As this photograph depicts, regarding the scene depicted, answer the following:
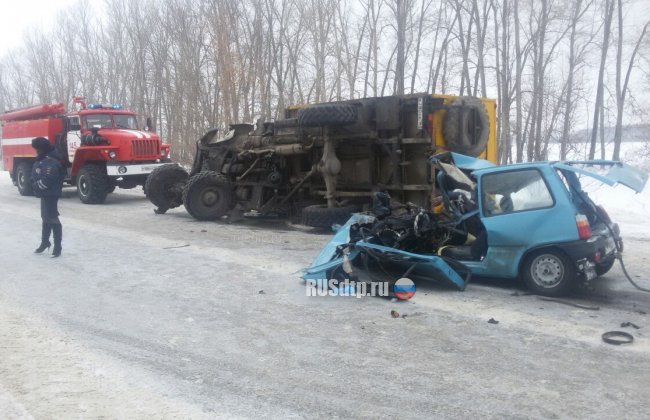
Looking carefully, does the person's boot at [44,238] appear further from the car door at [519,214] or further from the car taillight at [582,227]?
the car taillight at [582,227]

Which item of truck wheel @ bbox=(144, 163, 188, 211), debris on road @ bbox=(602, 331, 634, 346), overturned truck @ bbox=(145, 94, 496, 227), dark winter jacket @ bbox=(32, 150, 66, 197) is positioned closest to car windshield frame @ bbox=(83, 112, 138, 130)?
truck wheel @ bbox=(144, 163, 188, 211)

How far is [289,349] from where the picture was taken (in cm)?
469

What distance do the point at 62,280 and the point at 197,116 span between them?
23.1 metres

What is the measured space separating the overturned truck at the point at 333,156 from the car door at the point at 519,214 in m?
3.50

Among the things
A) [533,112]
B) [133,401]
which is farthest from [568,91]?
[133,401]

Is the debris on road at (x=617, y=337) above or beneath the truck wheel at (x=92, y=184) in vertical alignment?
beneath

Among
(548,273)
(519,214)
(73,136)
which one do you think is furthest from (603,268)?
(73,136)

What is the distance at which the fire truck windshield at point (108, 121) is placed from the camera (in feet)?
53.6

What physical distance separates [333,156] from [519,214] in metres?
4.92

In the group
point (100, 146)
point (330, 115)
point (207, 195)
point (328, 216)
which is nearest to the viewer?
point (330, 115)

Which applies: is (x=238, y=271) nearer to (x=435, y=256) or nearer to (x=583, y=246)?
(x=435, y=256)

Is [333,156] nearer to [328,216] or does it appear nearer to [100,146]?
[328,216]

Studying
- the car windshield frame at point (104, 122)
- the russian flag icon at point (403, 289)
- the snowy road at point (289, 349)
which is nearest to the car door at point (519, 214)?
the snowy road at point (289, 349)

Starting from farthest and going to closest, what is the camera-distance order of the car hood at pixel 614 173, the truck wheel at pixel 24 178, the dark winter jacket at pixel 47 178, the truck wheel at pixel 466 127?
the truck wheel at pixel 24 178 → the truck wheel at pixel 466 127 → the dark winter jacket at pixel 47 178 → the car hood at pixel 614 173
